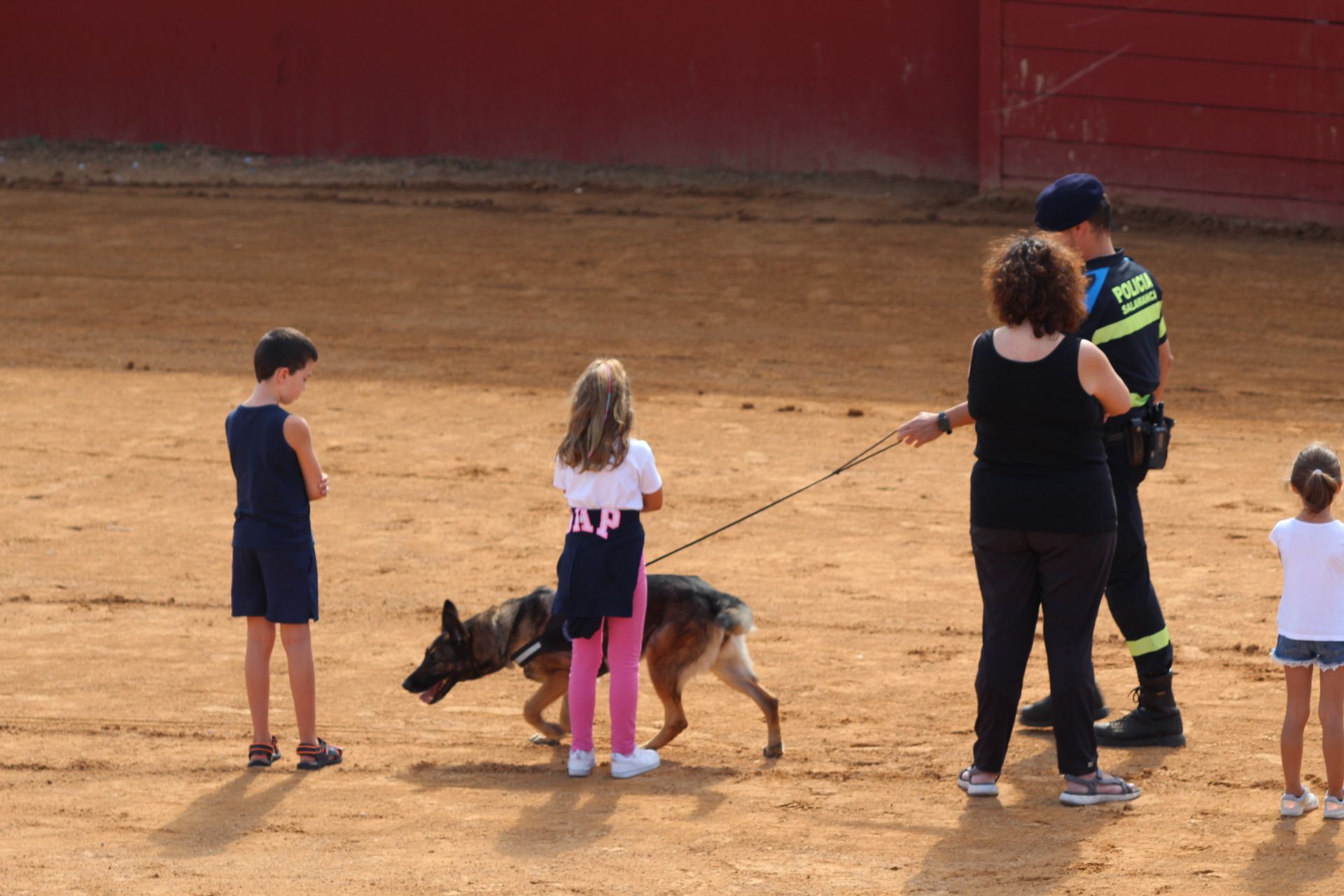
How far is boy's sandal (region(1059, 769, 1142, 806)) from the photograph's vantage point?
5578mm

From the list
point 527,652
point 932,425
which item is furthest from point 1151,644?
point 527,652

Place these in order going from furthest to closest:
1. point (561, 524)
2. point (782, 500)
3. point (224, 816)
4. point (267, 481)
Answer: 1. point (561, 524)
2. point (782, 500)
3. point (267, 481)
4. point (224, 816)

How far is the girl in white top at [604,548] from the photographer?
5.79m

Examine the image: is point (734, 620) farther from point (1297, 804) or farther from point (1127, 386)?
point (1297, 804)

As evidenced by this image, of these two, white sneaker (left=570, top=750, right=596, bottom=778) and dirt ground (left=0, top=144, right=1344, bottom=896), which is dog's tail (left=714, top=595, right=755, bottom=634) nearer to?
dirt ground (left=0, top=144, right=1344, bottom=896)

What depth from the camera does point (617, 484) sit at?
5816 millimetres

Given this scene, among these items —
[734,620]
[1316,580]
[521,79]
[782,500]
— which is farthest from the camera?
[521,79]

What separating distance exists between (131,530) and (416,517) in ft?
5.41

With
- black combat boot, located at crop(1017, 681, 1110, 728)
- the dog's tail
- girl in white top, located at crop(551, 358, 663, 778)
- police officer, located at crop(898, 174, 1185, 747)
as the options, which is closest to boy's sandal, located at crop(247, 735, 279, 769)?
girl in white top, located at crop(551, 358, 663, 778)

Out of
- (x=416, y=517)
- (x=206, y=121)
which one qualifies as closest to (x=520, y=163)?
(x=206, y=121)

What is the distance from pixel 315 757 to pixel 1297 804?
3.47 meters

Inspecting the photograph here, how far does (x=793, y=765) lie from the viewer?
6242 mm

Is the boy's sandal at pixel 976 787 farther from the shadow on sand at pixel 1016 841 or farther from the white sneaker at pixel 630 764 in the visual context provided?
the white sneaker at pixel 630 764

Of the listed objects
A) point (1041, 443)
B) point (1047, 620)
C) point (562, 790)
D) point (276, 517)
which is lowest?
point (562, 790)
